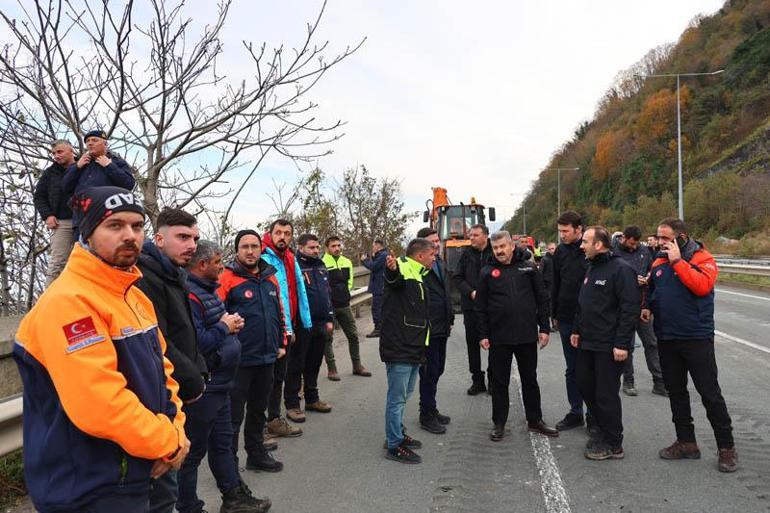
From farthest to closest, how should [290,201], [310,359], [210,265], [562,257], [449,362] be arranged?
[290,201], [449,362], [310,359], [562,257], [210,265]

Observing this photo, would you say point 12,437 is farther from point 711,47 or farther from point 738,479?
point 711,47

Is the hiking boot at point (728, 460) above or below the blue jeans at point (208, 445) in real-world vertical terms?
below

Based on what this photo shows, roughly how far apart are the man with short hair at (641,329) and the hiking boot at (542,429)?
1.68 metres

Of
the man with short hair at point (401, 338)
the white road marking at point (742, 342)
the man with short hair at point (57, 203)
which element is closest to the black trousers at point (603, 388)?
the man with short hair at point (401, 338)

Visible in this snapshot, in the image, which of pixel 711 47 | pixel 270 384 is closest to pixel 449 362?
pixel 270 384

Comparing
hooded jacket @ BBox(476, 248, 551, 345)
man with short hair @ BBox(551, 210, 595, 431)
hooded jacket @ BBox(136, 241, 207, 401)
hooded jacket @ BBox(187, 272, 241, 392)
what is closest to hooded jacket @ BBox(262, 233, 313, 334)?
hooded jacket @ BBox(187, 272, 241, 392)

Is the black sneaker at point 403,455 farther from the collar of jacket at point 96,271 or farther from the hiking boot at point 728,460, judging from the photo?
the collar of jacket at point 96,271

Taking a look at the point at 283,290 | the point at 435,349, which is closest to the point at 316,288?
the point at 283,290

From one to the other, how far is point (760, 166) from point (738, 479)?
1721 inches

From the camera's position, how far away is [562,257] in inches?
230

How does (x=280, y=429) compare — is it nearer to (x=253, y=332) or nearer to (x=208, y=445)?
(x=253, y=332)

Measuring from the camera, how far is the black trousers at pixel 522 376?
5.16 meters

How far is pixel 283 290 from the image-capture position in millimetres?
5105

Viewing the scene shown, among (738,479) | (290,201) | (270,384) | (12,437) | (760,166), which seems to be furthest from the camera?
(760,166)
